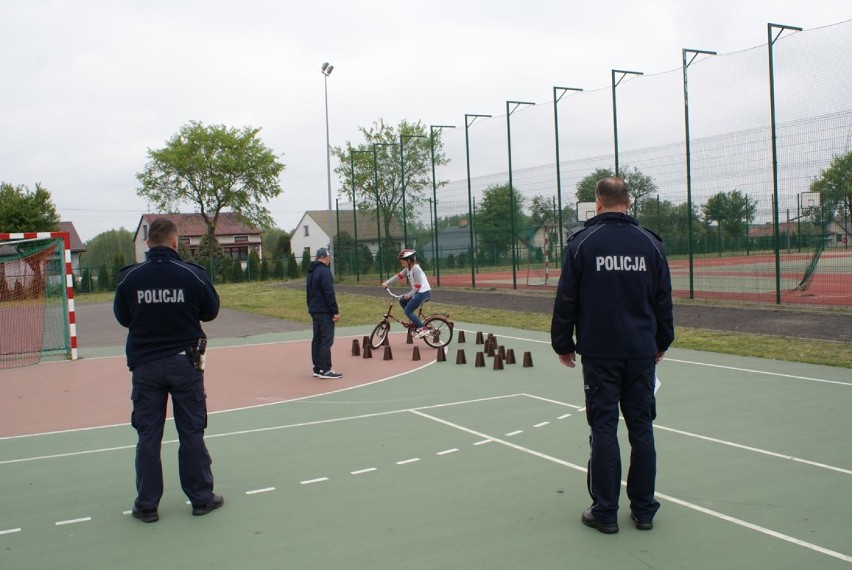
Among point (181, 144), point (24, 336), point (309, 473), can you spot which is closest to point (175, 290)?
point (309, 473)

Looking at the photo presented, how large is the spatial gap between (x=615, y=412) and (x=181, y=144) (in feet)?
176

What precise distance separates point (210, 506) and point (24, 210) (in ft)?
120

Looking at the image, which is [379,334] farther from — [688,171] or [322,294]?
[688,171]

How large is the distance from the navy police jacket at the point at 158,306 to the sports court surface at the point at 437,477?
1093mm

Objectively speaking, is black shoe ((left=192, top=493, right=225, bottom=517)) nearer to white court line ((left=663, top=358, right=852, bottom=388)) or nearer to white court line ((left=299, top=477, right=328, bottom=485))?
white court line ((left=299, top=477, right=328, bottom=485))

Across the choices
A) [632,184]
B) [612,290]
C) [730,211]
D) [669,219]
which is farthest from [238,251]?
[612,290]

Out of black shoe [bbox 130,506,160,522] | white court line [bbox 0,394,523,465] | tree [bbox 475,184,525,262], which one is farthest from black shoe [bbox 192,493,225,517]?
tree [bbox 475,184,525,262]

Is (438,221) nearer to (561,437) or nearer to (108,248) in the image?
(561,437)

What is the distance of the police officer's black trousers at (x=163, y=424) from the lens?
4.80 m

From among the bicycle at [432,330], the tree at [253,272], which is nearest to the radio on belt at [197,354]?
the bicycle at [432,330]

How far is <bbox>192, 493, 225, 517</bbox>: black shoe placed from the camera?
4.89 meters

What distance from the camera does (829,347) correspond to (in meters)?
11.2

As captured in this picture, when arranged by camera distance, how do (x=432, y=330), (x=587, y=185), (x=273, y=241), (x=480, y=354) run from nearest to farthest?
1. (x=480, y=354)
2. (x=432, y=330)
3. (x=587, y=185)
4. (x=273, y=241)

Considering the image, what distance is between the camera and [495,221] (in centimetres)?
2736
